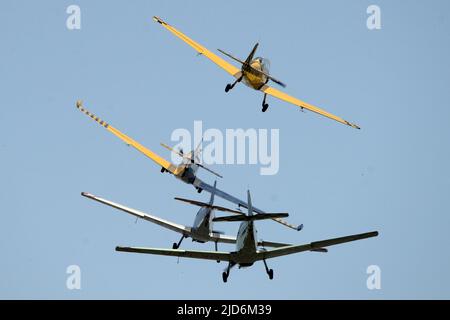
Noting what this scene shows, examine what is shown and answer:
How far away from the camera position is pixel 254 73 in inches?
1918

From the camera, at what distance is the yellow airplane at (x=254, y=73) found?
160 ft

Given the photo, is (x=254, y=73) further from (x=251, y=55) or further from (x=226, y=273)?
(x=226, y=273)

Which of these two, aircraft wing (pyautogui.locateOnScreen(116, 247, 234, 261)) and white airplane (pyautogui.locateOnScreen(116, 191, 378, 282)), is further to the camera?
aircraft wing (pyautogui.locateOnScreen(116, 247, 234, 261))

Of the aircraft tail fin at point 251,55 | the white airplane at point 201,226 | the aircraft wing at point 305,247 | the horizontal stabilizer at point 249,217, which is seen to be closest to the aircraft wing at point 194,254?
the aircraft wing at point 305,247

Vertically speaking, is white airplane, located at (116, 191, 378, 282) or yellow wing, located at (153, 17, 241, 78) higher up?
yellow wing, located at (153, 17, 241, 78)

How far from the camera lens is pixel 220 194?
182 feet

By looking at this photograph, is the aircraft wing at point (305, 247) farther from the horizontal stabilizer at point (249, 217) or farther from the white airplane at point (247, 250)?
the horizontal stabilizer at point (249, 217)

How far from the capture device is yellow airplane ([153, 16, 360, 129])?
48.7 meters

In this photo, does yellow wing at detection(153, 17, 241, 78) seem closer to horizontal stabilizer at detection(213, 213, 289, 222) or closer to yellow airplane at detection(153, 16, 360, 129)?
yellow airplane at detection(153, 16, 360, 129)

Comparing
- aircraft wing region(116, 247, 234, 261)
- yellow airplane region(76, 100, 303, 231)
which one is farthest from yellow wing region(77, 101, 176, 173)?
aircraft wing region(116, 247, 234, 261)
